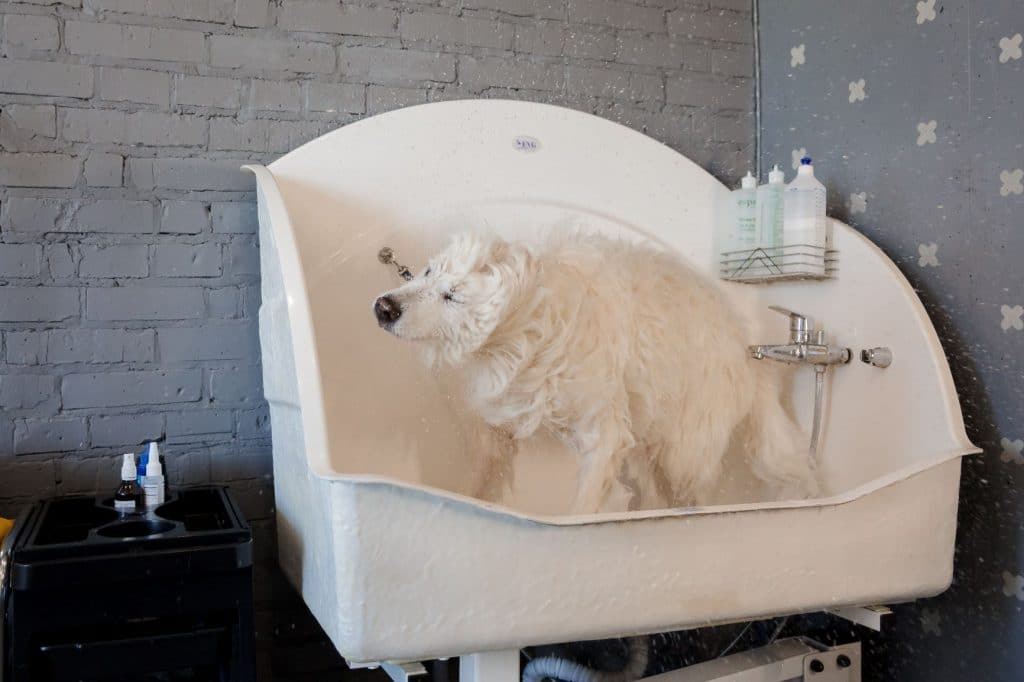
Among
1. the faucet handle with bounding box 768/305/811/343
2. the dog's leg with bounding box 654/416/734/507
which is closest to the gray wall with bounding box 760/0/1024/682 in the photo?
the faucet handle with bounding box 768/305/811/343

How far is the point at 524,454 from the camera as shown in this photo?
1.69 meters

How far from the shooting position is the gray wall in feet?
5.48

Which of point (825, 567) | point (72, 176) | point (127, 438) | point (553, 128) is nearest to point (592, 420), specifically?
point (825, 567)

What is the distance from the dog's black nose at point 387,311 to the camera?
4.82 ft

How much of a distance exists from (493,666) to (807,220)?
1.11 m

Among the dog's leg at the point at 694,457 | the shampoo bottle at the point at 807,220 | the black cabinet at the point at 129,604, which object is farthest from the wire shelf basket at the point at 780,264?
the black cabinet at the point at 129,604

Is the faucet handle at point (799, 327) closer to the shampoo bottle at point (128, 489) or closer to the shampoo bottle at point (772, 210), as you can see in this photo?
the shampoo bottle at point (772, 210)

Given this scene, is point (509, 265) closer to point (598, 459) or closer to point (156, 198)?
point (598, 459)

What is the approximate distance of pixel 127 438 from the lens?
5.55 feet

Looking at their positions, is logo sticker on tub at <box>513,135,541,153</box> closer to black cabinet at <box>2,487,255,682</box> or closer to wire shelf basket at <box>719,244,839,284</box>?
wire shelf basket at <box>719,244,839,284</box>

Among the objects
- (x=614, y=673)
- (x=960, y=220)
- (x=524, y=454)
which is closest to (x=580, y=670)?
(x=614, y=673)

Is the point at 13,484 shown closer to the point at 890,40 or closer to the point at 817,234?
the point at 817,234

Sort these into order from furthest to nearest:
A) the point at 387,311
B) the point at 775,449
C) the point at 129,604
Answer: the point at 775,449 < the point at 387,311 < the point at 129,604

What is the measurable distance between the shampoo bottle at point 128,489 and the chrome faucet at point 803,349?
3.86 ft
